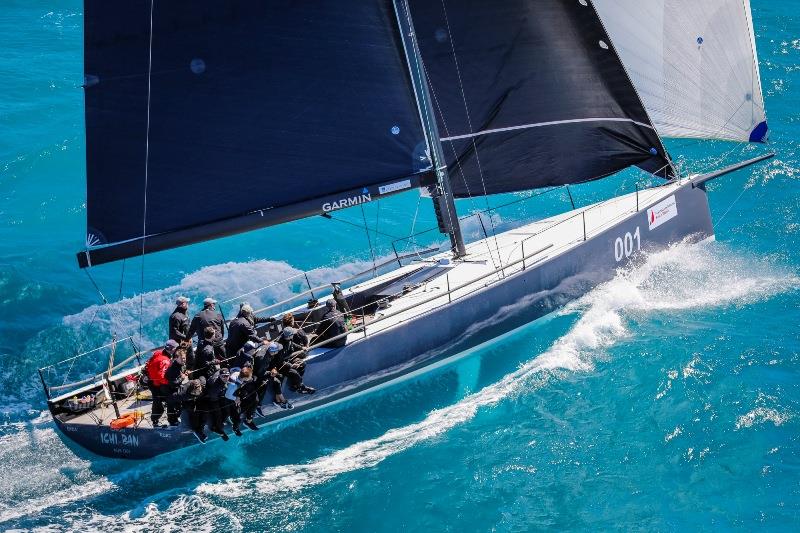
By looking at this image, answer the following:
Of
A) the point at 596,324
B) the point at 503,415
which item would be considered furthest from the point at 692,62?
the point at 503,415

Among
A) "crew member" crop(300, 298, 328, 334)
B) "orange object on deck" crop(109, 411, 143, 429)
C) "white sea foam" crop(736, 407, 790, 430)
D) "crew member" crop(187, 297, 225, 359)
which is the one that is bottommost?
"white sea foam" crop(736, 407, 790, 430)

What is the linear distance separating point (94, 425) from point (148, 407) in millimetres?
884

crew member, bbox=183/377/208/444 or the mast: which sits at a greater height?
the mast

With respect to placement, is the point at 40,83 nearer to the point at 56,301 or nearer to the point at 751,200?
the point at 56,301

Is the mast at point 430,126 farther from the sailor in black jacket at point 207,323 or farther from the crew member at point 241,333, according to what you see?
the sailor in black jacket at point 207,323

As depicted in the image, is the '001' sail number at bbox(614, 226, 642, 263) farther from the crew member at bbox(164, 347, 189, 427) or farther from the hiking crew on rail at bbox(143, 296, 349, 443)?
the crew member at bbox(164, 347, 189, 427)

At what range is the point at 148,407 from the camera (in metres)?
12.5

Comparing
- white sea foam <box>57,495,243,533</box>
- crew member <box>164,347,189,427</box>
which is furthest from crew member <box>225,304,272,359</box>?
white sea foam <box>57,495,243,533</box>

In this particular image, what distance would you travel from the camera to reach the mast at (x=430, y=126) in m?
13.2

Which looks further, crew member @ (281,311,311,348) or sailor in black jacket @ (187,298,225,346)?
crew member @ (281,311,311,348)

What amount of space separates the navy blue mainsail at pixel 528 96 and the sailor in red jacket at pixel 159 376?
5.95 m

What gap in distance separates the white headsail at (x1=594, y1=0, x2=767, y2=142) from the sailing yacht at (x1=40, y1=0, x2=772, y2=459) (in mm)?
33

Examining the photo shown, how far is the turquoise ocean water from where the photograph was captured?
1091 centimetres

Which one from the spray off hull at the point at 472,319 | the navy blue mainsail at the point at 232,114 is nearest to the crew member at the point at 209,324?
the navy blue mainsail at the point at 232,114
